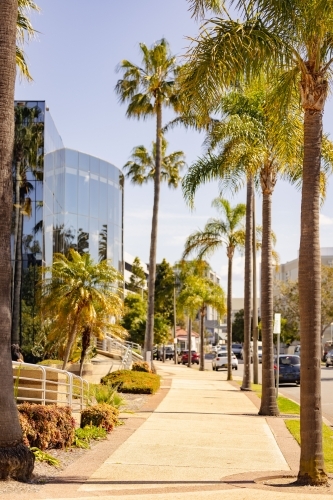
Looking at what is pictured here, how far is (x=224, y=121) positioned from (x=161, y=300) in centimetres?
7125

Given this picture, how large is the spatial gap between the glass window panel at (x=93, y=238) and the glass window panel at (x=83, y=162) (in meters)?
3.04

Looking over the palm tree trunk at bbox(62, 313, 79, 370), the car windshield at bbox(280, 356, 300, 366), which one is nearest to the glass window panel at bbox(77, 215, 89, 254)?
Result: the car windshield at bbox(280, 356, 300, 366)

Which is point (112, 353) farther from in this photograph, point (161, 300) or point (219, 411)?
point (161, 300)

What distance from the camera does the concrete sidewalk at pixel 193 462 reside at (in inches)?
390

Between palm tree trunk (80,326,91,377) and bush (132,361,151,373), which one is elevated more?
palm tree trunk (80,326,91,377)

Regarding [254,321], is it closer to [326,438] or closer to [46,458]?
[326,438]

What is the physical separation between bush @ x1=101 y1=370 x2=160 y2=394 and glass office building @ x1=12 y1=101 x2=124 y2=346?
886 cm

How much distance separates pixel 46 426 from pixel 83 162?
115 feet

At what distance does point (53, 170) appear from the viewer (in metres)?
41.3

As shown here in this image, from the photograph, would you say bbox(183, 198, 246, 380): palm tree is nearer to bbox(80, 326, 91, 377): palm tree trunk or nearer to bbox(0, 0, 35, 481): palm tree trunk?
bbox(80, 326, 91, 377): palm tree trunk

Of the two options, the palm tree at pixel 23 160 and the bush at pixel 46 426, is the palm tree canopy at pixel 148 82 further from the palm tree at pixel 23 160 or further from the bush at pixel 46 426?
the bush at pixel 46 426

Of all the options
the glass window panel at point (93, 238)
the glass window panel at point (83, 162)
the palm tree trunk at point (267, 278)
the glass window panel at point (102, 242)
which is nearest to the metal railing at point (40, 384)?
the palm tree trunk at point (267, 278)

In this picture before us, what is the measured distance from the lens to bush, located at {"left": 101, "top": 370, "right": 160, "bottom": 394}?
27.5 m

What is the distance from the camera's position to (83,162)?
154 feet
